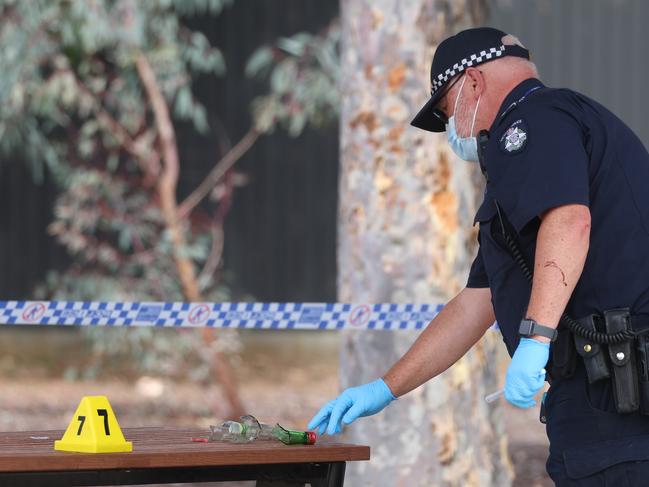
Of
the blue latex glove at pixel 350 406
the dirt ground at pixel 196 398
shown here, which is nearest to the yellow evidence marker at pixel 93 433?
the blue latex glove at pixel 350 406

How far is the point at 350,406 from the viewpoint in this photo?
143 inches

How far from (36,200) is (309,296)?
252 cm

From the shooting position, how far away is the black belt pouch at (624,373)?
3.06 metres

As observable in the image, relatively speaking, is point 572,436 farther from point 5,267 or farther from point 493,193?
point 5,267

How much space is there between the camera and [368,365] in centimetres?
624

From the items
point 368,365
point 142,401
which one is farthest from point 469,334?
point 142,401

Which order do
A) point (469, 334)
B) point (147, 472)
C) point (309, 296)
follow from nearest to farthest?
point (147, 472) < point (469, 334) < point (309, 296)

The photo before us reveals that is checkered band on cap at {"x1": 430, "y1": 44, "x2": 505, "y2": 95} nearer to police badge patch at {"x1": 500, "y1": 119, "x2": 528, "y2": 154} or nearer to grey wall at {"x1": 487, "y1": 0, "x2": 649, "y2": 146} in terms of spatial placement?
police badge patch at {"x1": 500, "y1": 119, "x2": 528, "y2": 154}

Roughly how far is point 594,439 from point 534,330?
30cm

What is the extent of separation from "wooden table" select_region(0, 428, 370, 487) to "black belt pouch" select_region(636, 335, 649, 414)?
77 centimetres

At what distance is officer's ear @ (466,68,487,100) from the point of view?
3.38 meters

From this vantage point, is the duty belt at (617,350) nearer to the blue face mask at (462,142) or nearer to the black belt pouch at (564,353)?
the black belt pouch at (564,353)

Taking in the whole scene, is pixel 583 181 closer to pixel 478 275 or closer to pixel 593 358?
pixel 593 358

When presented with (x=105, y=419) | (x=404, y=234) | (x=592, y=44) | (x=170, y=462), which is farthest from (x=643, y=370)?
(x=592, y=44)
